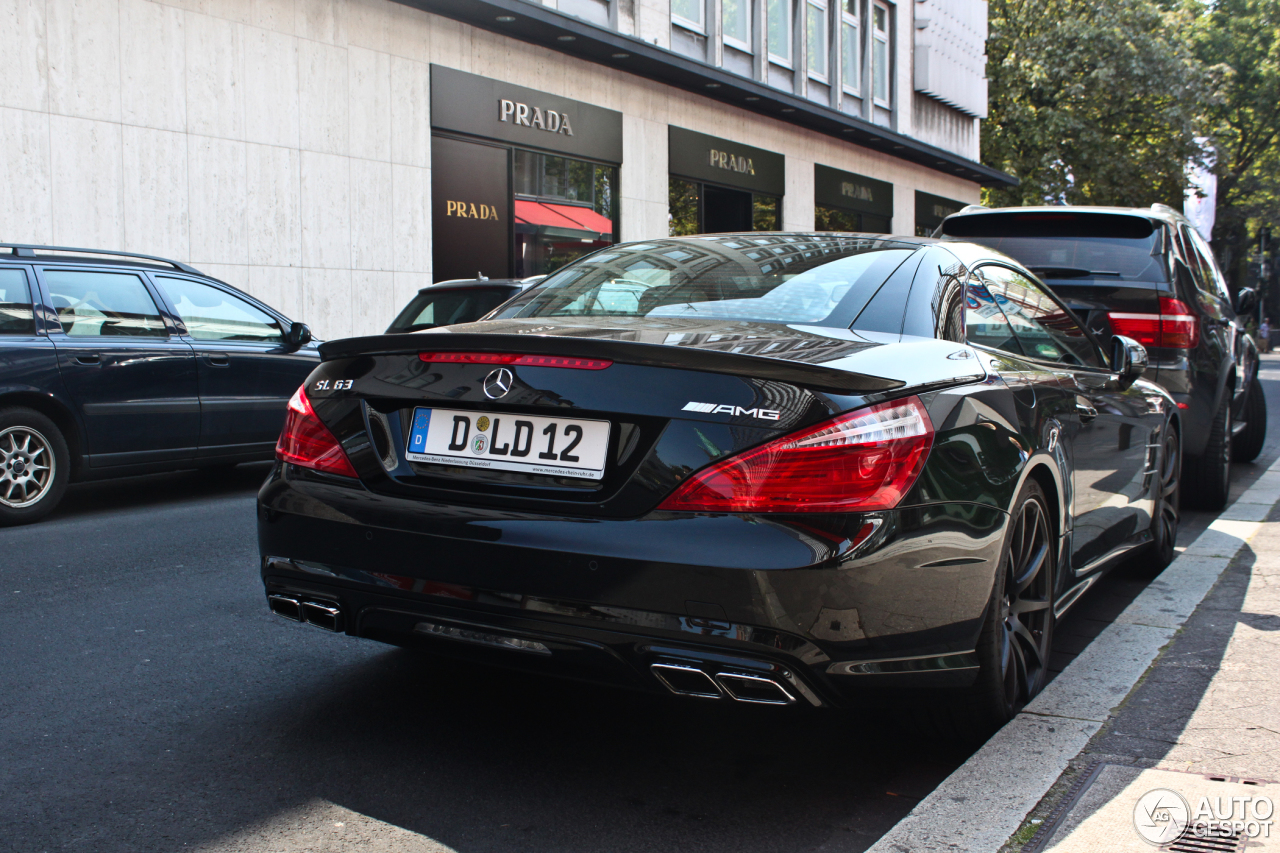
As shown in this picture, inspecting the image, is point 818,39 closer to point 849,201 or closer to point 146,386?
point 849,201

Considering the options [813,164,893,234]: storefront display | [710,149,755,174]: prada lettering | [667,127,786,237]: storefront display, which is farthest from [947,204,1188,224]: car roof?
A: [813,164,893,234]: storefront display

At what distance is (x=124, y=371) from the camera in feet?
25.1

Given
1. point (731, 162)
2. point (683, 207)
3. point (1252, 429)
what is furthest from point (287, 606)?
point (731, 162)

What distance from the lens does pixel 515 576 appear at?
282 cm

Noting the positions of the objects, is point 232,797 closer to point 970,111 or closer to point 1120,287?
point 1120,287

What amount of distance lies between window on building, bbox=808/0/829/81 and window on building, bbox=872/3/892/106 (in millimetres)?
2438

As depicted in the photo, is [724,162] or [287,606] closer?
[287,606]

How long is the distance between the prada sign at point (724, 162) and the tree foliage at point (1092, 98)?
12.4m

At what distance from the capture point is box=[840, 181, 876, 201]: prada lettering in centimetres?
2622

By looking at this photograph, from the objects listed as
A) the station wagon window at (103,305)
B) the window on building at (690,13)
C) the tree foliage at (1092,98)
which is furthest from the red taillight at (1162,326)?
the tree foliage at (1092,98)

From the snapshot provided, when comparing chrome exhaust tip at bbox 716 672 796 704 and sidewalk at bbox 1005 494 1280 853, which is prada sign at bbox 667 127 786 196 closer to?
sidewalk at bbox 1005 494 1280 853

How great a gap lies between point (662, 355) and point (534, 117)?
1468 centimetres

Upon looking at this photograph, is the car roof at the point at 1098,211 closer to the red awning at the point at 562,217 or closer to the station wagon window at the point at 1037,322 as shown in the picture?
the station wagon window at the point at 1037,322

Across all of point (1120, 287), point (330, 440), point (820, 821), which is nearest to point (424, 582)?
point (330, 440)
